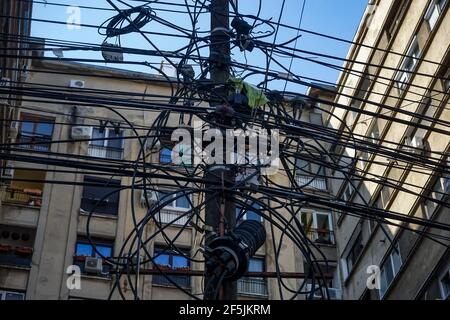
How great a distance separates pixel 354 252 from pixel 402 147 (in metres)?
5.04

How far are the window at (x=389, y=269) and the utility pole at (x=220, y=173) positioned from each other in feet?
35.3

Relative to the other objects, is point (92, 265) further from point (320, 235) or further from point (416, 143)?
point (416, 143)

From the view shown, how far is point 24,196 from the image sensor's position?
24.6 m

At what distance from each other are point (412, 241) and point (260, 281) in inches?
283

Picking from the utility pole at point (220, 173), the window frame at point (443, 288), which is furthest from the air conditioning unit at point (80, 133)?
the utility pole at point (220, 173)

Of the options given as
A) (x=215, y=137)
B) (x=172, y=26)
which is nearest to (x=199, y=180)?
(x=215, y=137)

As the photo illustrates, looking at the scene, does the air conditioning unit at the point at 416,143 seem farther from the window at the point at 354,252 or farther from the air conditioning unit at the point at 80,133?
the air conditioning unit at the point at 80,133

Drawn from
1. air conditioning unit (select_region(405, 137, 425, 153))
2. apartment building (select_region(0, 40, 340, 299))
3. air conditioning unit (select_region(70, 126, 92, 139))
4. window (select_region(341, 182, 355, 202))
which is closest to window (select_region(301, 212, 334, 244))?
apartment building (select_region(0, 40, 340, 299))

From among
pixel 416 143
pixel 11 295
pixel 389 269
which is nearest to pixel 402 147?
pixel 416 143

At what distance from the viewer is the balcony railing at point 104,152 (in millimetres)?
25641

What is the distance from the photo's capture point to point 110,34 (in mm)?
10484

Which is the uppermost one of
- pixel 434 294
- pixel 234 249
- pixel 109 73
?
pixel 109 73

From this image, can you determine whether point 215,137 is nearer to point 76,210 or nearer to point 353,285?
point 353,285

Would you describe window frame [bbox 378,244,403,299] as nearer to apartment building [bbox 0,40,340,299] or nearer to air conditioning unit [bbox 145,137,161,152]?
apartment building [bbox 0,40,340,299]
